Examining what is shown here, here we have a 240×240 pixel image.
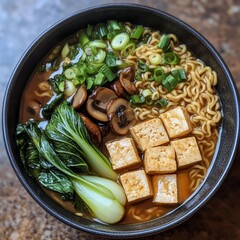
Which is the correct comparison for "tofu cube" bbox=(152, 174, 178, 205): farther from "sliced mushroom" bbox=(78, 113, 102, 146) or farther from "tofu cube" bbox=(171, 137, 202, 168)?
"sliced mushroom" bbox=(78, 113, 102, 146)

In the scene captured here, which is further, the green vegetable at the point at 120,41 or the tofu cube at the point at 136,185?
the green vegetable at the point at 120,41

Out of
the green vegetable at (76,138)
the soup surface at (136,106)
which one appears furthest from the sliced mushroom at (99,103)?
the green vegetable at (76,138)

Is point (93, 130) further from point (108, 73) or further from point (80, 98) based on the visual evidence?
point (108, 73)

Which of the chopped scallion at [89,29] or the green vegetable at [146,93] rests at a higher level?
the chopped scallion at [89,29]

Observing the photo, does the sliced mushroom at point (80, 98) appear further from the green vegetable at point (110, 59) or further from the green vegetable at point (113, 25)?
the green vegetable at point (113, 25)

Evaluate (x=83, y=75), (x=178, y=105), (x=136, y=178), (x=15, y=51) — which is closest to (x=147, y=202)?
(x=136, y=178)

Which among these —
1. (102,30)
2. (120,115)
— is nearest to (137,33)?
(102,30)

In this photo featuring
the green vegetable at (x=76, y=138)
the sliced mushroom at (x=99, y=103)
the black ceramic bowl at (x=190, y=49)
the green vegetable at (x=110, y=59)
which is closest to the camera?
the black ceramic bowl at (x=190, y=49)
